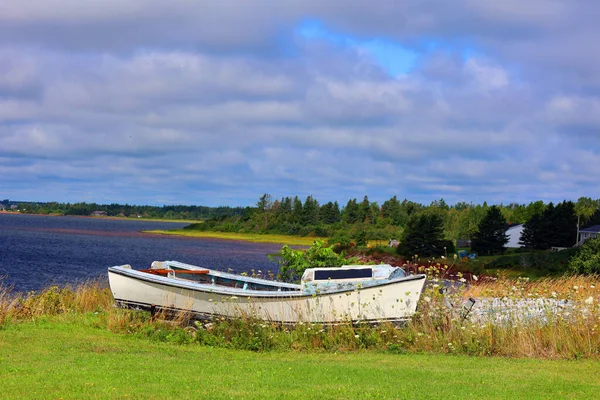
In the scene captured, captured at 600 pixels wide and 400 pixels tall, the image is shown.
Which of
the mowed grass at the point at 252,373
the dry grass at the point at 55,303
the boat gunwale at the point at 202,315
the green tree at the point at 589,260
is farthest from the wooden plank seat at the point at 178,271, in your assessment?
the green tree at the point at 589,260

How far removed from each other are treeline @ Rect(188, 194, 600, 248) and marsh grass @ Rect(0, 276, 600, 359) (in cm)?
7518

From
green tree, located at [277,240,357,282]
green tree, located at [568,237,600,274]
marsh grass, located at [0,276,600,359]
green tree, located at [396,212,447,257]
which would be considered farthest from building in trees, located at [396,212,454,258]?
marsh grass, located at [0,276,600,359]

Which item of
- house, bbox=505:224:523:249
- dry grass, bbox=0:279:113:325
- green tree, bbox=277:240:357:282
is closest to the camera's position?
dry grass, bbox=0:279:113:325

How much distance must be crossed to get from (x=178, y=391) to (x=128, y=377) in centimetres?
111

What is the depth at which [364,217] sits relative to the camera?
451 feet

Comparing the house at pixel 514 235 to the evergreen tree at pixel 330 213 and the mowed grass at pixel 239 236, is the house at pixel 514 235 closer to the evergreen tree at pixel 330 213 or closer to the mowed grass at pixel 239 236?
the mowed grass at pixel 239 236

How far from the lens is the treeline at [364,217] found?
107250 millimetres

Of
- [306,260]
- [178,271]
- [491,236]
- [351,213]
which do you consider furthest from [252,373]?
[351,213]

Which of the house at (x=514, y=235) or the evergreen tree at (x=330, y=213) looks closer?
the house at (x=514, y=235)

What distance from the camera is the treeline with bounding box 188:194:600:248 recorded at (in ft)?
352

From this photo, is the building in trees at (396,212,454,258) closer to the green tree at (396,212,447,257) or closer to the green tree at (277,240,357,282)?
the green tree at (396,212,447,257)

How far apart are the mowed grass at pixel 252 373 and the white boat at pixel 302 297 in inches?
67.5

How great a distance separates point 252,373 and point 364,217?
423ft

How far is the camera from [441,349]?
12133mm
